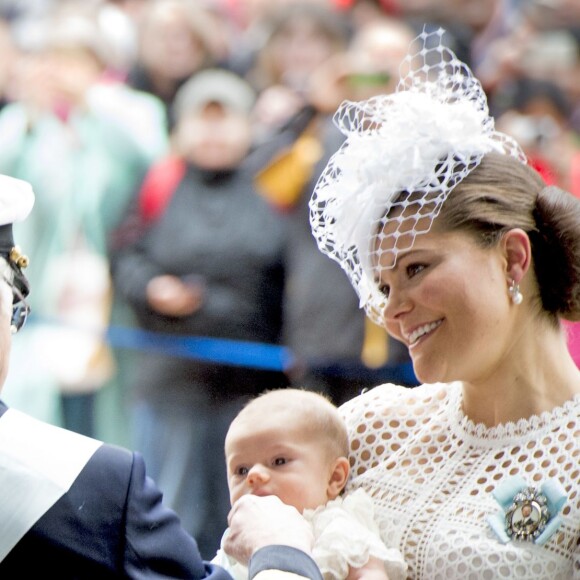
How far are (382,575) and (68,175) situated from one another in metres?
3.73

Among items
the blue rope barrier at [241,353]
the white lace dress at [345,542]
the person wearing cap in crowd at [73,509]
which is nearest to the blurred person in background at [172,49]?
the blue rope barrier at [241,353]

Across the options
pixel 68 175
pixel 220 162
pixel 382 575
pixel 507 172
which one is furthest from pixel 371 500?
pixel 68 175

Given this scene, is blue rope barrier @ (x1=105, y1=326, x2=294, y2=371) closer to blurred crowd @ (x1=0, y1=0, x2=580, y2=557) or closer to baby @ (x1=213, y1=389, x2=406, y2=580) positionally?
blurred crowd @ (x1=0, y1=0, x2=580, y2=557)

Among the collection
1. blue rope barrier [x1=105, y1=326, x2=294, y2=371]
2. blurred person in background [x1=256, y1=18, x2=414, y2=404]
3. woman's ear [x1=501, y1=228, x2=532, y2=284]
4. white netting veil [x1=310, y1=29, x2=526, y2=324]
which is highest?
white netting veil [x1=310, y1=29, x2=526, y2=324]

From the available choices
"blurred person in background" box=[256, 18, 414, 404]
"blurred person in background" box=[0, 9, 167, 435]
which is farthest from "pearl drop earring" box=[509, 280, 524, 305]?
"blurred person in background" box=[0, 9, 167, 435]

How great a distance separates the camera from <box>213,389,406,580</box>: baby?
118 inches

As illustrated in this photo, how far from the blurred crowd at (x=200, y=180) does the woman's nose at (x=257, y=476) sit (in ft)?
6.97

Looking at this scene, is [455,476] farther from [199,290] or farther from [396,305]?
[199,290]

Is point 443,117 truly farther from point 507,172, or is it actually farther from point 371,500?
point 371,500

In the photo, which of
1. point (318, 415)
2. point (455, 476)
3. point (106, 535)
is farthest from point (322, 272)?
point (106, 535)

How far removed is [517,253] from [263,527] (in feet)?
2.73

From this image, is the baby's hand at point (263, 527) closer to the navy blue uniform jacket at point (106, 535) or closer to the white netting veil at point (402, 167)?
the navy blue uniform jacket at point (106, 535)

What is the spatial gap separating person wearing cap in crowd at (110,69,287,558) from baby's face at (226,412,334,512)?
2.34m

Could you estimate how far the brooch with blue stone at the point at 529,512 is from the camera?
117 inches
